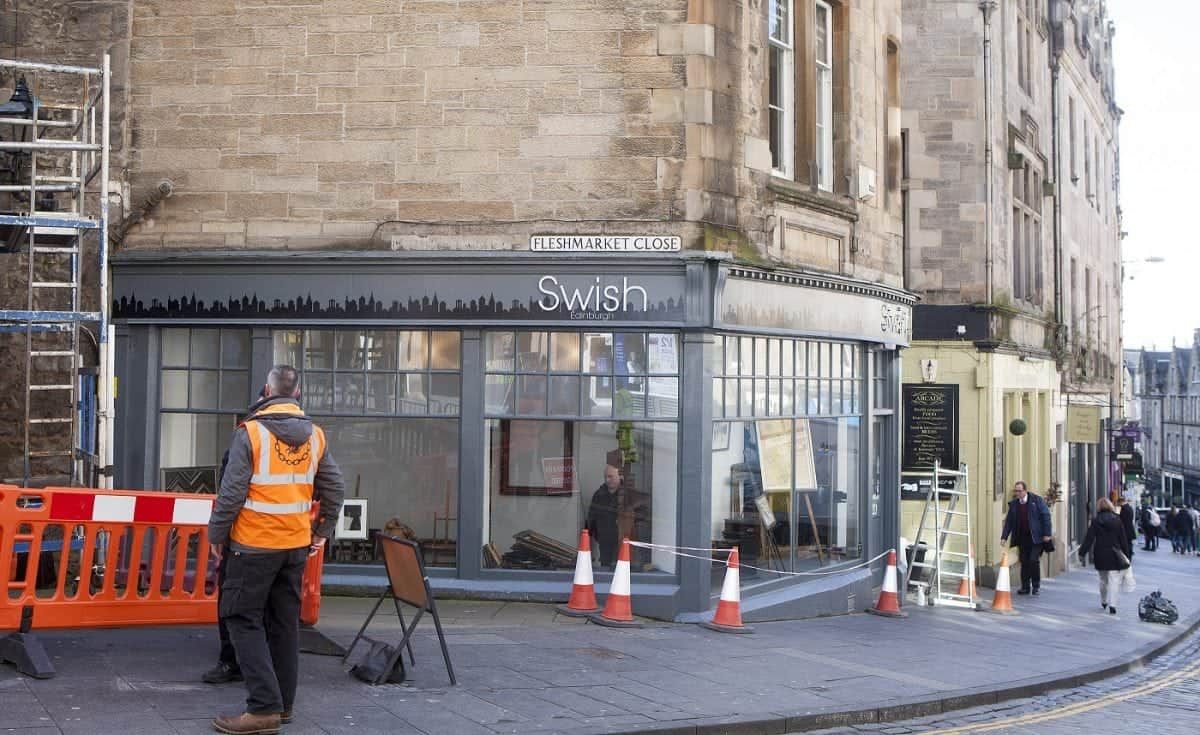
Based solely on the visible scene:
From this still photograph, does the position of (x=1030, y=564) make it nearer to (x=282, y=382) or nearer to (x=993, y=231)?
(x=993, y=231)

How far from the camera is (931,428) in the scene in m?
21.6

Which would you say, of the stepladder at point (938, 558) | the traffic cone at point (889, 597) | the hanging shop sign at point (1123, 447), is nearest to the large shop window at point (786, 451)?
the traffic cone at point (889, 597)

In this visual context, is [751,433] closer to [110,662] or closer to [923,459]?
[110,662]

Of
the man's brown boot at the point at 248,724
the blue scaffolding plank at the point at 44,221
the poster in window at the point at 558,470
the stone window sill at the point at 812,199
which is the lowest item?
the man's brown boot at the point at 248,724

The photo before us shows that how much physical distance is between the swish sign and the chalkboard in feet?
35.2

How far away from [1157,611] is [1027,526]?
3467mm

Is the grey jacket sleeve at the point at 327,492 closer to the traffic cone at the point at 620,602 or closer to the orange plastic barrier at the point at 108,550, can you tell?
the orange plastic barrier at the point at 108,550

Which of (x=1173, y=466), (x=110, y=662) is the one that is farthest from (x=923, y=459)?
(x=1173, y=466)

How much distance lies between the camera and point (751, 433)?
13422 mm

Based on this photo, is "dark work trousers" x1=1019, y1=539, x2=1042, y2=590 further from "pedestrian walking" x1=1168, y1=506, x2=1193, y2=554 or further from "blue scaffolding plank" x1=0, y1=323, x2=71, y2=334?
"pedestrian walking" x1=1168, y1=506, x2=1193, y2=554

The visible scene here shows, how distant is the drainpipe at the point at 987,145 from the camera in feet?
74.6

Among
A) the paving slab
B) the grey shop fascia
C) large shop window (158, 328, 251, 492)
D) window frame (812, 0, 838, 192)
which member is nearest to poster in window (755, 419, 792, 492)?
the grey shop fascia

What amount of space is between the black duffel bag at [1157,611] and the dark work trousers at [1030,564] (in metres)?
3.14

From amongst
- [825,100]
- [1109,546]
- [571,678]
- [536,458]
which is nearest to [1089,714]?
[571,678]
